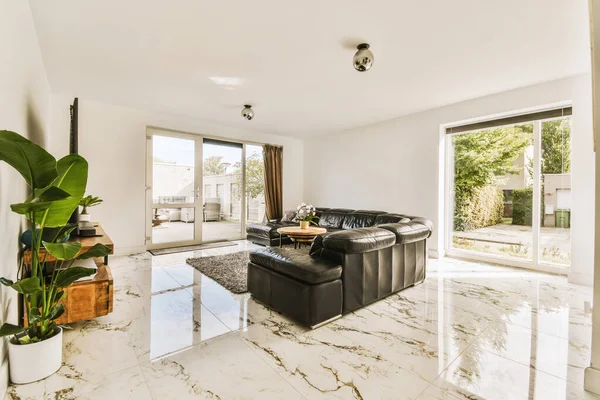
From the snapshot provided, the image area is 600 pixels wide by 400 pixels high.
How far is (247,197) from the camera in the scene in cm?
624

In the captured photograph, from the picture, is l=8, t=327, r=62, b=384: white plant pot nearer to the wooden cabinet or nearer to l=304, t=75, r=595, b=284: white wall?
the wooden cabinet

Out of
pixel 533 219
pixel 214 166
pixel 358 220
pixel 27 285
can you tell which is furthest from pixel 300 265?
pixel 214 166

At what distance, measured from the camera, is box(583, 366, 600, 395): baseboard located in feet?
4.85

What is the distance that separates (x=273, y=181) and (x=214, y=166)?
1402mm

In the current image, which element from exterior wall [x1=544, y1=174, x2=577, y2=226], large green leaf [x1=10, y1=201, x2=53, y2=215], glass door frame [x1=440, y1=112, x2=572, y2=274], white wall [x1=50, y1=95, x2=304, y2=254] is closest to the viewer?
large green leaf [x1=10, y1=201, x2=53, y2=215]

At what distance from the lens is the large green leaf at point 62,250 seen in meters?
1.37

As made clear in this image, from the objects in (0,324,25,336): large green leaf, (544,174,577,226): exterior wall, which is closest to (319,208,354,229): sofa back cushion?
(544,174,577,226): exterior wall

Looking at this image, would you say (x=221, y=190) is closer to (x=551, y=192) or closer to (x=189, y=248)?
(x=189, y=248)

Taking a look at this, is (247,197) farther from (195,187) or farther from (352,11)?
(352,11)

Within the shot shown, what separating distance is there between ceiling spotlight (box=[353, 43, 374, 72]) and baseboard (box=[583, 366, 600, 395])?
8.86ft

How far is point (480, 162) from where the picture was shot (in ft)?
14.6

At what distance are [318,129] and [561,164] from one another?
407cm

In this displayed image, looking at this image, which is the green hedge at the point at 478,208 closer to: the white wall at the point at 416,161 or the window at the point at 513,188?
the window at the point at 513,188

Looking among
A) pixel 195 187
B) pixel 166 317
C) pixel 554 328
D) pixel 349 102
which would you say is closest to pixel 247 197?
pixel 195 187
